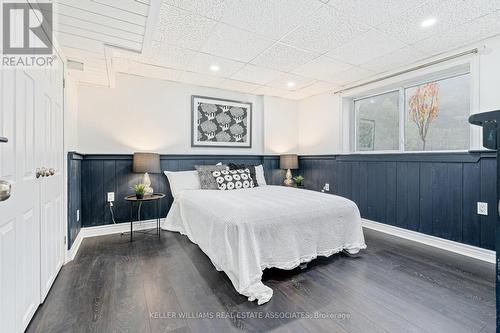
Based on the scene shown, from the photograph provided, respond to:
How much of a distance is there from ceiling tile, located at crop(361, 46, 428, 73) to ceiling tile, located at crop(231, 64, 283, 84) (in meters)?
1.24

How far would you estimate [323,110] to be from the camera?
173 inches

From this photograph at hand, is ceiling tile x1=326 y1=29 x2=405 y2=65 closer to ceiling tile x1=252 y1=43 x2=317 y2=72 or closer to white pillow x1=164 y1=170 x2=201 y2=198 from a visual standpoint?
ceiling tile x1=252 y1=43 x2=317 y2=72

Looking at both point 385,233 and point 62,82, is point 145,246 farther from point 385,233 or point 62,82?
point 385,233

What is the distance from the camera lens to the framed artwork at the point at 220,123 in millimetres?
3943

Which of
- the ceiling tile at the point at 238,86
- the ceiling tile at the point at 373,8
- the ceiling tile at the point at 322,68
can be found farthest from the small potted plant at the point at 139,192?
the ceiling tile at the point at 373,8

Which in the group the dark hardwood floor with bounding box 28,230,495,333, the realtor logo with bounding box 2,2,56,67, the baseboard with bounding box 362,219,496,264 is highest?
the realtor logo with bounding box 2,2,56,67

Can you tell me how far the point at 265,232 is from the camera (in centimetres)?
199

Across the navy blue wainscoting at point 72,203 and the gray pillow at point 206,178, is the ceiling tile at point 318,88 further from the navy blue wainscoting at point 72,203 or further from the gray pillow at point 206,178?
the navy blue wainscoting at point 72,203

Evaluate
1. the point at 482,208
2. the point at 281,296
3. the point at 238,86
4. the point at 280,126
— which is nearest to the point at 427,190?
the point at 482,208

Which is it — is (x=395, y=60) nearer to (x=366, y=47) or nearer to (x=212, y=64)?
(x=366, y=47)

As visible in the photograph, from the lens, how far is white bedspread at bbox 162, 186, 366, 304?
1849mm

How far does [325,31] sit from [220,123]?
2.28 metres

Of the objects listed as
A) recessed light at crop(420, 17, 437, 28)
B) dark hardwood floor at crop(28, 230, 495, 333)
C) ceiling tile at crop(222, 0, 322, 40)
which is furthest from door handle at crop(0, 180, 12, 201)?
recessed light at crop(420, 17, 437, 28)

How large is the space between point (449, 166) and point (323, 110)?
217 cm
